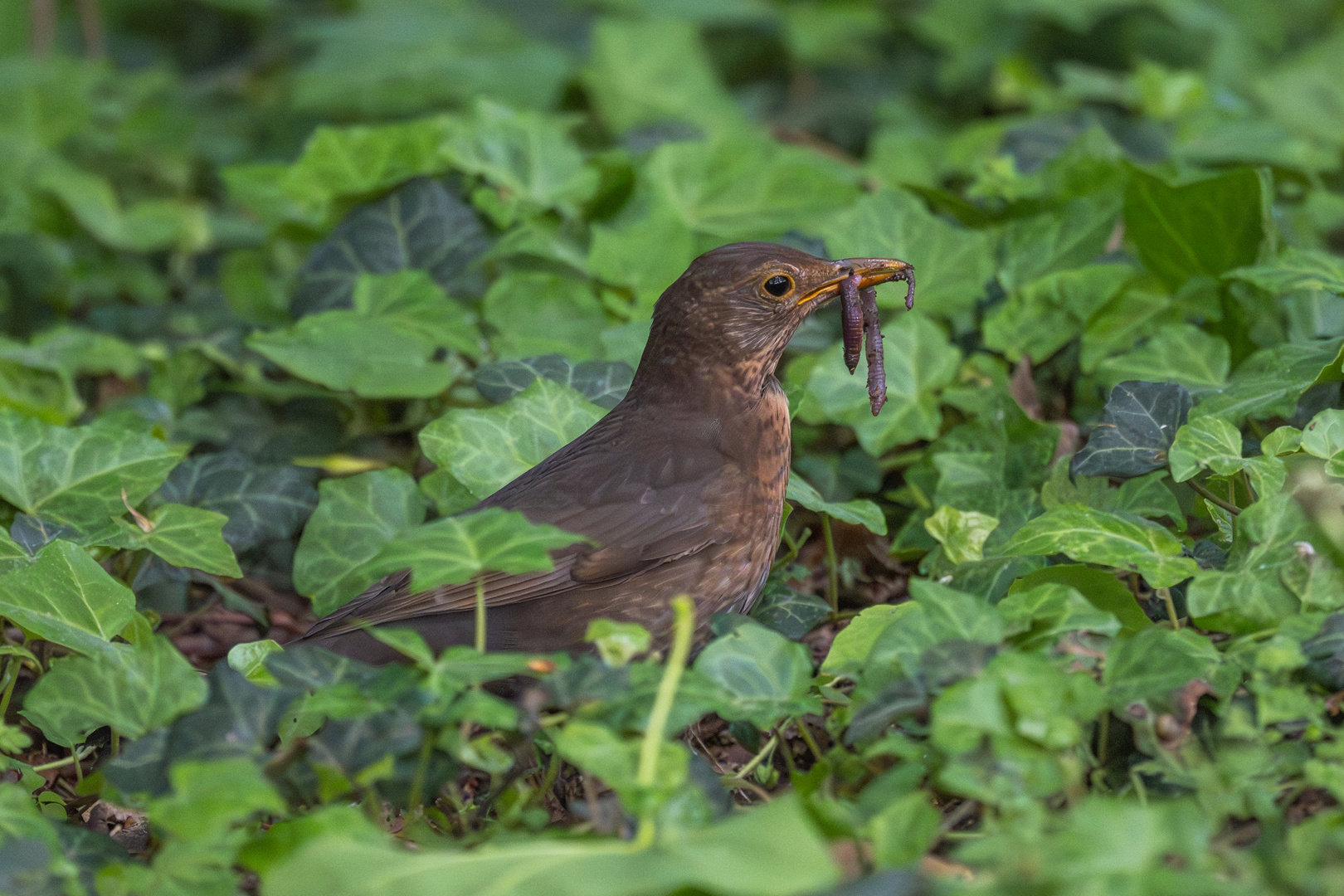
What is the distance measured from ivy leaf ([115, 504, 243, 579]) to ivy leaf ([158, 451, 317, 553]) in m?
0.43

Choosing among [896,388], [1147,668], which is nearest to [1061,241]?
[896,388]

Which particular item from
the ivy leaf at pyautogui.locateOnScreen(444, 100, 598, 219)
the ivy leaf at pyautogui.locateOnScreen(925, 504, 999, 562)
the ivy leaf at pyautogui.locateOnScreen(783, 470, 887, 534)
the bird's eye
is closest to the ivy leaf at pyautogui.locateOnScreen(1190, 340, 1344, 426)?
the ivy leaf at pyautogui.locateOnScreen(925, 504, 999, 562)

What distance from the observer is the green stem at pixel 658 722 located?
2197mm

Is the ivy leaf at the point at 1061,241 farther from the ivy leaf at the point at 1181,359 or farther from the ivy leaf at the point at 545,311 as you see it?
the ivy leaf at the point at 545,311

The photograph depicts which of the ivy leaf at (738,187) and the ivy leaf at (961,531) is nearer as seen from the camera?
the ivy leaf at (961,531)

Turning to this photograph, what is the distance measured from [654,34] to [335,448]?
10.9ft

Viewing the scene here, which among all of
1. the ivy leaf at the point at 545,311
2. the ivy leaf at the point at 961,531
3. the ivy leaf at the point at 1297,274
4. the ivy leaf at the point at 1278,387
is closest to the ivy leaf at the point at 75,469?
the ivy leaf at the point at 545,311

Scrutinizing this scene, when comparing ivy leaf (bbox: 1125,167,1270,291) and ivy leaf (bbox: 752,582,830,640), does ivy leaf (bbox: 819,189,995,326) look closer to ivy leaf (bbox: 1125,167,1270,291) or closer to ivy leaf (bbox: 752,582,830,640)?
ivy leaf (bbox: 1125,167,1270,291)

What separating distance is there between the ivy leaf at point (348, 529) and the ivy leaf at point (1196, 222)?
2418mm

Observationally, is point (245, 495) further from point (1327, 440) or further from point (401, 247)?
point (1327, 440)

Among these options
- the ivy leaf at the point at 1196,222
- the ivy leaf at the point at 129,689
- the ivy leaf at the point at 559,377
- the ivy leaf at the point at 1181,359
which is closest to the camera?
the ivy leaf at the point at 129,689

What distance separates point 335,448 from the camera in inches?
182

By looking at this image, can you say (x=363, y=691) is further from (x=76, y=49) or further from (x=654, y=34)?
(x=76, y=49)

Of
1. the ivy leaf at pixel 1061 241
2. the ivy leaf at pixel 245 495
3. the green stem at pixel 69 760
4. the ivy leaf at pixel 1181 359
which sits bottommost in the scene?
the green stem at pixel 69 760
